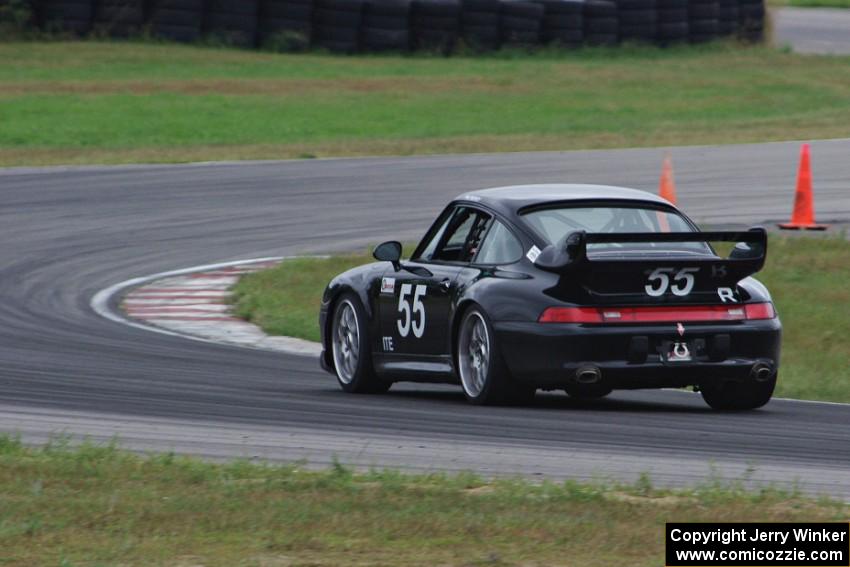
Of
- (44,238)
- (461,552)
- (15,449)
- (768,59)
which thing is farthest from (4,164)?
(768,59)

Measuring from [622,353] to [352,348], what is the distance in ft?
7.68

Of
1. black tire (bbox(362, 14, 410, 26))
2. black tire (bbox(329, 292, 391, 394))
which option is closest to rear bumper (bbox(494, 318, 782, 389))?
black tire (bbox(329, 292, 391, 394))

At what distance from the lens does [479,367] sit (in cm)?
959

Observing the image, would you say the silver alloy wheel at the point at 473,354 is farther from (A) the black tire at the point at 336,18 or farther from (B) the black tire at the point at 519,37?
(B) the black tire at the point at 519,37

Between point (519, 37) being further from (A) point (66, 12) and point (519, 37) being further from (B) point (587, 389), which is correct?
(B) point (587, 389)

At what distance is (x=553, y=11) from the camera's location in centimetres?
4100

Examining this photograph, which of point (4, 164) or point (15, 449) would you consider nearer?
point (15, 449)

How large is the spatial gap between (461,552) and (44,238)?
553 inches

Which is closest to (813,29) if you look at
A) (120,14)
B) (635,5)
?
(635,5)

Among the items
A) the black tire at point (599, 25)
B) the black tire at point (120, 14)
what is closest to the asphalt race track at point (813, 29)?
the black tire at point (599, 25)

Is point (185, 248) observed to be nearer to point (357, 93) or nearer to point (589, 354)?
point (589, 354)

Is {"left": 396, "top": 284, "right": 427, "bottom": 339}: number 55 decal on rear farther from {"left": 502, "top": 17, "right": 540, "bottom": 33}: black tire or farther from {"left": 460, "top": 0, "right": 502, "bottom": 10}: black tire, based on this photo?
{"left": 502, "top": 17, "right": 540, "bottom": 33}: black tire

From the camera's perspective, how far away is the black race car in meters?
9.09

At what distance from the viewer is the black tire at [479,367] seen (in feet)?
30.6
